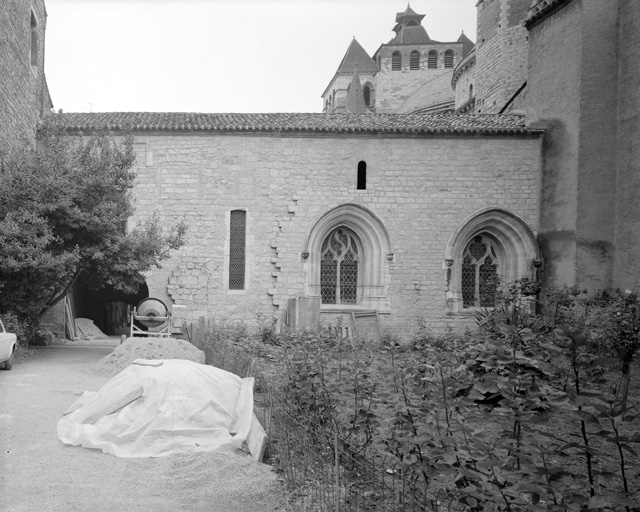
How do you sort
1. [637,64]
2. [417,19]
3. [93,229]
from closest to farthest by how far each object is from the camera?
[93,229]
[637,64]
[417,19]

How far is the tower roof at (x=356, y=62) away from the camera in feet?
179

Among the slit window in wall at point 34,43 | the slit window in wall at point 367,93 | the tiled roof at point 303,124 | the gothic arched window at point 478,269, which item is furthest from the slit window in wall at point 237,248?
the slit window in wall at point 367,93

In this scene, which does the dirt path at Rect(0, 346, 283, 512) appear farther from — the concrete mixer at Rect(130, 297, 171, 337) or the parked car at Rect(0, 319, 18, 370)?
the concrete mixer at Rect(130, 297, 171, 337)

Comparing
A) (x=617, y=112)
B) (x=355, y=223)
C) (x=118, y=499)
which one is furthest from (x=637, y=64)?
(x=118, y=499)

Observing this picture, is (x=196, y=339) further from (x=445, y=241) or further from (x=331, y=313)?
(x=445, y=241)

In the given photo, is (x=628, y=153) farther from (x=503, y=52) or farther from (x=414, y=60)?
(x=414, y=60)

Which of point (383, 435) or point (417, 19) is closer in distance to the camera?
point (383, 435)

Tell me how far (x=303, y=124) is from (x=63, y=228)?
311 inches

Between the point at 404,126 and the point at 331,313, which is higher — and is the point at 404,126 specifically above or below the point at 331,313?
above

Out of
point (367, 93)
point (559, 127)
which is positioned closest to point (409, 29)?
point (367, 93)

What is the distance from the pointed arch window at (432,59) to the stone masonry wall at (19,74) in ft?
129

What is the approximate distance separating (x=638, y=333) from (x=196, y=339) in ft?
30.9

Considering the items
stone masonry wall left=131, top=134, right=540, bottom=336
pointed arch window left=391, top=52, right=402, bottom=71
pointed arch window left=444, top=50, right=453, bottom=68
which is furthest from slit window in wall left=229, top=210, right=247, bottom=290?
pointed arch window left=444, top=50, right=453, bottom=68

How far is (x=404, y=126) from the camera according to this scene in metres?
17.2
